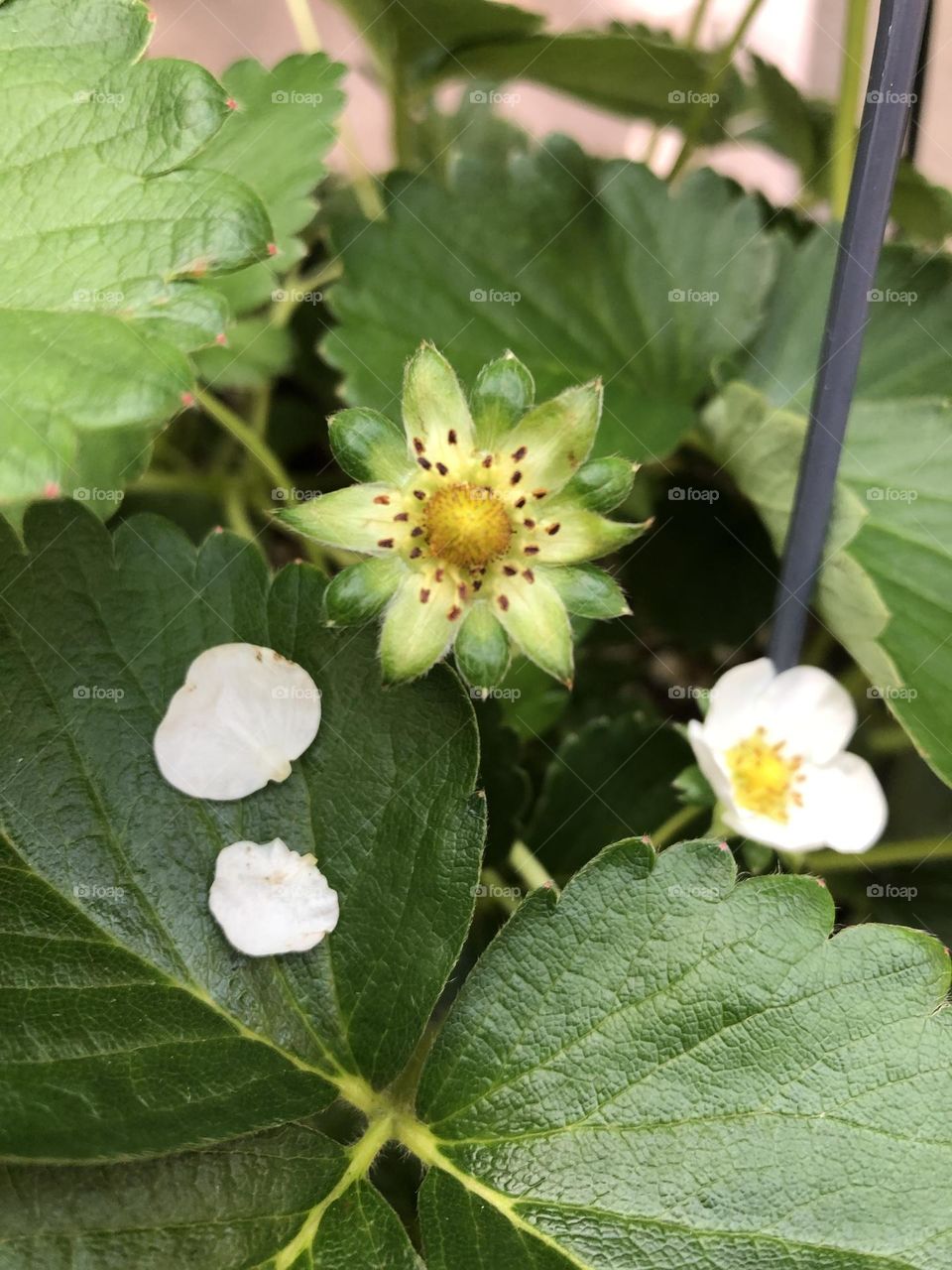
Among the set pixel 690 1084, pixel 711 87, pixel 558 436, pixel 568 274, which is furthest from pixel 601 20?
pixel 690 1084

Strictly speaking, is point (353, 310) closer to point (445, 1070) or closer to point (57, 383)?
point (57, 383)

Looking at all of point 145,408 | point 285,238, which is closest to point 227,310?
point 145,408
